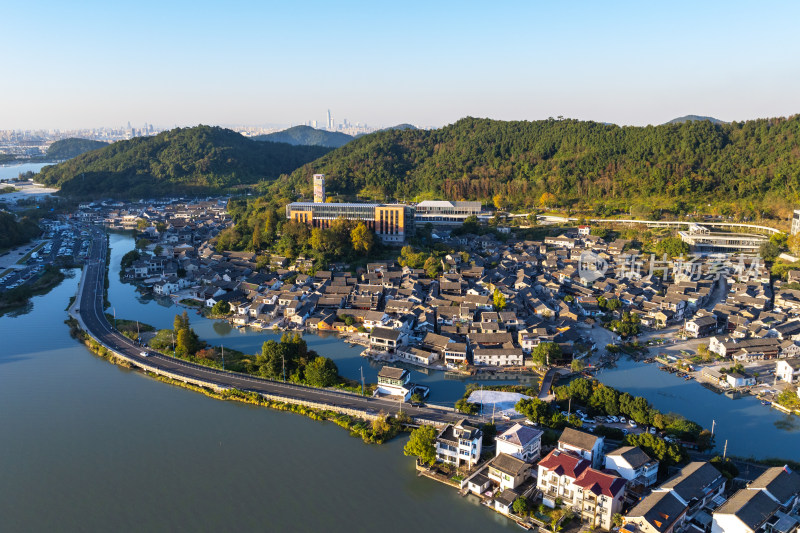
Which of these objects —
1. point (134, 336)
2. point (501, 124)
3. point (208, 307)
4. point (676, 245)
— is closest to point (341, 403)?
point (134, 336)

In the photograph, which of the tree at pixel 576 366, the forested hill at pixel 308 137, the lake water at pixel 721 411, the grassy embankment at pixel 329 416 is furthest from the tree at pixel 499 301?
the forested hill at pixel 308 137

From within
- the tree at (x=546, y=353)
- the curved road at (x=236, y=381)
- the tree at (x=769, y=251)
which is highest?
the tree at (x=769, y=251)

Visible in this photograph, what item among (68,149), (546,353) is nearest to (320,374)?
(546,353)

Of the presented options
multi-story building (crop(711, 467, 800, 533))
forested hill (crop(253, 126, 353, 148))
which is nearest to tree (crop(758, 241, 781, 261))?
multi-story building (crop(711, 467, 800, 533))

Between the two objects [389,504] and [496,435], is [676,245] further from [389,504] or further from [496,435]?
[389,504]

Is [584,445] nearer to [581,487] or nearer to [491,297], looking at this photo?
[581,487]

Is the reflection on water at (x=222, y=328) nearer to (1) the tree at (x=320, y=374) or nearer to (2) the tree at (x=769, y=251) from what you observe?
(1) the tree at (x=320, y=374)

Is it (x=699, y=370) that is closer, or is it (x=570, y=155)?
(x=699, y=370)
